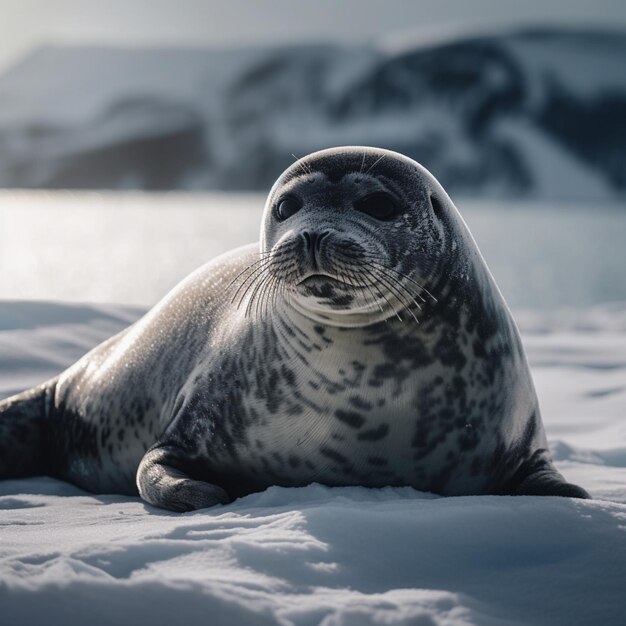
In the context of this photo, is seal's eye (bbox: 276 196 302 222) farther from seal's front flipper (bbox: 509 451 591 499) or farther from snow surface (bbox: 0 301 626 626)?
seal's front flipper (bbox: 509 451 591 499)

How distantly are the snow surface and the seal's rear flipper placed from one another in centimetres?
67

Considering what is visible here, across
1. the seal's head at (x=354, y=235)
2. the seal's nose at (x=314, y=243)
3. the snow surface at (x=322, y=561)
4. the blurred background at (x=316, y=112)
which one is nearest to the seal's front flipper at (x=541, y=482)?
the snow surface at (x=322, y=561)

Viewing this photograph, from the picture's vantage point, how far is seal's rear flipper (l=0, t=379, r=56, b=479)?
10.5 feet

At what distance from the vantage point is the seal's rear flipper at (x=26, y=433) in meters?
3.20

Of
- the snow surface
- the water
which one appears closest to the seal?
the snow surface

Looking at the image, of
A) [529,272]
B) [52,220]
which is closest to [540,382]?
[529,272]

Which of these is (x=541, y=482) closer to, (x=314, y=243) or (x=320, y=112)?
(x=314, y=243)

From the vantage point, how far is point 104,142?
90875 mm

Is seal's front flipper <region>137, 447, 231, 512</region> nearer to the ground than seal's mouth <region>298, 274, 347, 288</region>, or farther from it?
nearer to the ground

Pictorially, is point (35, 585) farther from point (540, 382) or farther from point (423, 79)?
point (423, 79)

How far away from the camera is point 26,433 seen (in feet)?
10.7

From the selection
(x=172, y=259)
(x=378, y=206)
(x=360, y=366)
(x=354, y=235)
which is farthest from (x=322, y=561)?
(x=172, y=259)

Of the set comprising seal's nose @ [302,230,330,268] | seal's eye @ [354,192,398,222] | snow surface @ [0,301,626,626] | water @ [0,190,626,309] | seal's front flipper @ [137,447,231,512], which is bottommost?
snow surface @ [0,301,626,626]

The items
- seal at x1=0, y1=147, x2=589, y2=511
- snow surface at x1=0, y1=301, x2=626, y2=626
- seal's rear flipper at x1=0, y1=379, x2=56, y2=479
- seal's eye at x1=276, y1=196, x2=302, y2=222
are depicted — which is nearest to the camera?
snow surface at x1=0, y1=301, x2=626, y2=626
